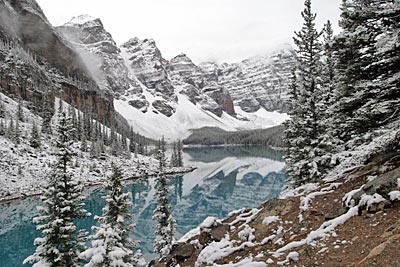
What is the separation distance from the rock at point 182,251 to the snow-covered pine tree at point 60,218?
21.7 ft

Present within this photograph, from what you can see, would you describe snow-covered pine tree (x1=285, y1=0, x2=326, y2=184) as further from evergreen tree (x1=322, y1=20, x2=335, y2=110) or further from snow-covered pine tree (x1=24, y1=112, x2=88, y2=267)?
snow-covered pine tree (x1=24, y1=112, x2=88, y2=267)

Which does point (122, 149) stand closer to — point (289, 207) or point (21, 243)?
point (21, 243)

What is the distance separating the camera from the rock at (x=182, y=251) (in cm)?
1187

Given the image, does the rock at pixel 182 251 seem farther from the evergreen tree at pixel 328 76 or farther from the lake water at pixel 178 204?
the lake water at pixel 178 204

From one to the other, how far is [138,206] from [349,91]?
170ft

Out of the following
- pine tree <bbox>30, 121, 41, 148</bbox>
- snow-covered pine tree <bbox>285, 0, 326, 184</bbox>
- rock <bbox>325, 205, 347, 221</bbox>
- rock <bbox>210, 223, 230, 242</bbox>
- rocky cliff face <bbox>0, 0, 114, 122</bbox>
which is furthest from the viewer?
rocky cliff face <bbox>0, 0, 114, 122</bbox>

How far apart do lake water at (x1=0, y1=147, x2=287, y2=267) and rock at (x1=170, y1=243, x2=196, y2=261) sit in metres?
23.5

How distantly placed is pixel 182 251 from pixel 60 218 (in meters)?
7.80

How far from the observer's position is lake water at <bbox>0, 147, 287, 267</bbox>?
4006 centimetres

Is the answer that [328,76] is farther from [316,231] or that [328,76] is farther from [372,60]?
[316,231]

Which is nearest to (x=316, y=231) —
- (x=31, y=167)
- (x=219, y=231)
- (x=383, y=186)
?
(x=383, y=186)

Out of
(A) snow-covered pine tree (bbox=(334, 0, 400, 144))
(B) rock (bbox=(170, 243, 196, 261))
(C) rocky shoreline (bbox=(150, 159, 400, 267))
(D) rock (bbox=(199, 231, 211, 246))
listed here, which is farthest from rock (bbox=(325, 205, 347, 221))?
(B) rock (bbox=(170, 243, 196, 261))

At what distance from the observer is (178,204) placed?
2450 inches

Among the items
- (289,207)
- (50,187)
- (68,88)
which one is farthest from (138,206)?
(68,88)
